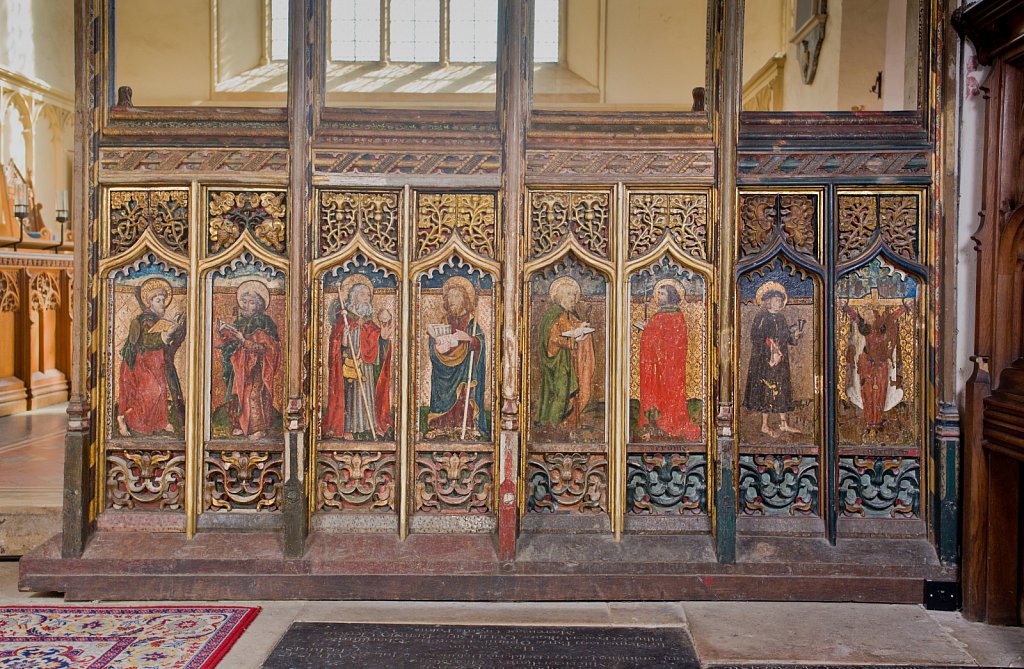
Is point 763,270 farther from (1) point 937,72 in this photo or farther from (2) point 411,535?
(2) point 411,535

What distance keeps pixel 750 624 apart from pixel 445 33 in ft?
18.7

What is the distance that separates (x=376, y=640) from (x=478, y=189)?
6.85 feet

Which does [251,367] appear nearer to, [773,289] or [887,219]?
[773,289]

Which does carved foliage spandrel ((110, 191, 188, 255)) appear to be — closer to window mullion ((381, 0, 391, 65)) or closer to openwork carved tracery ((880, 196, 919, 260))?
openwork carved tracery ((880, 196, 919, 260))

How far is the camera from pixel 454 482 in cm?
451

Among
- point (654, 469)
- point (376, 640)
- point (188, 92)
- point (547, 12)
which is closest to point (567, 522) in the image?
point (654, 469)

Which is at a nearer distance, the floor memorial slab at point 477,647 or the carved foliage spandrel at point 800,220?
the floor memorial slab at point 477,647

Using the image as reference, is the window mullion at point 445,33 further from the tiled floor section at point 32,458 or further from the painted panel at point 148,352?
the tiled floor section at point 32,458

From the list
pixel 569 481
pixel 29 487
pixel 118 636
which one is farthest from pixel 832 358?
pixel 29 487

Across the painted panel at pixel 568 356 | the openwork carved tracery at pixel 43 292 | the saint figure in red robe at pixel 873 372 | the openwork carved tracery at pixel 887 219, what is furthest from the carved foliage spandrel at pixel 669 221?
the openwork carved tracery at pixel 43 292

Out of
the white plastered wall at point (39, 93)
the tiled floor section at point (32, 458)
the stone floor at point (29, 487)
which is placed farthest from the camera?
the white plastered wall at point (39, 93)

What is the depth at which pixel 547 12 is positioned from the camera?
6.38 m

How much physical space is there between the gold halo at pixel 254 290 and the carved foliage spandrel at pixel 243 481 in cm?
74

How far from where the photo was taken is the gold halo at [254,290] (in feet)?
14.6
